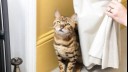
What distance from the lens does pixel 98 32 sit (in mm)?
1335

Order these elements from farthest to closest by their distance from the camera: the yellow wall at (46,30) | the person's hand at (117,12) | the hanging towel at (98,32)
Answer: the yellow wall at (46,30)
the hanging towel at (98,32)
the person's hand at (117,12)

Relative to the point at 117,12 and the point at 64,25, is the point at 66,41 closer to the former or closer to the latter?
the point at 64,25

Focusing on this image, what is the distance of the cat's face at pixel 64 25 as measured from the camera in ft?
4.53

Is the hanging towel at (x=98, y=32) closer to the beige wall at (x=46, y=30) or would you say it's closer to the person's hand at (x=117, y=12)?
the person's hand at (x=117, y=12)

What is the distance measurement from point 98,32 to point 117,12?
0.56 feet

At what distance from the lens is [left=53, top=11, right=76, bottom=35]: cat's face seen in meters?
1.38

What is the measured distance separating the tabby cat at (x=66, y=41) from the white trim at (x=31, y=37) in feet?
0.40

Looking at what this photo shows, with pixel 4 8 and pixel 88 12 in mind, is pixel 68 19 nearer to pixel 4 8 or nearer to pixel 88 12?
pixel 88 12

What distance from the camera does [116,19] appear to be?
123 centimetres

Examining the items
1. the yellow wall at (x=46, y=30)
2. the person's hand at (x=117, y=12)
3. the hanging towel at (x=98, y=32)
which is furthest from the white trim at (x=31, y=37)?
the person's hand at (x=117, y=12)

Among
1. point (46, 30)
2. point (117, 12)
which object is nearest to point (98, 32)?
point (117, 12)

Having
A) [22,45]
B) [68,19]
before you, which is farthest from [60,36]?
[22,45]

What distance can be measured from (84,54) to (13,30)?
1.42 feet

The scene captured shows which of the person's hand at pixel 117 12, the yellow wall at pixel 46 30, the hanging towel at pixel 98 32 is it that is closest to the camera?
the person's hand at pixel 117 12
